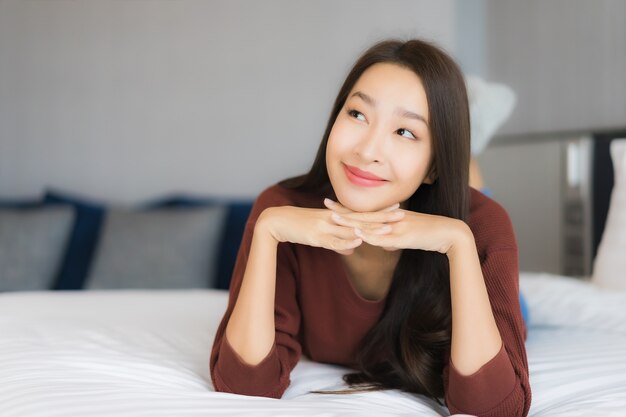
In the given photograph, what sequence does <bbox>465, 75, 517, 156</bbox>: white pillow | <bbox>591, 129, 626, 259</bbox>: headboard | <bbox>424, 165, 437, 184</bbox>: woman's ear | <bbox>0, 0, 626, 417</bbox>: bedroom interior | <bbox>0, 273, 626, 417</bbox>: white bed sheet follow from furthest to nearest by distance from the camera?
<bbox>0, 0, 626, 417</bbox>: bedroom interior
<bbox>591, 129, 626, 259</bbox>: headboard
<bbox>465, 75, 517, 156</bbox>: white pillow
<bbox>424, 165, 437, 184</bbox>: woman's ear
<bbox>0, 273, 626, 417</bbox>: white bed sheet

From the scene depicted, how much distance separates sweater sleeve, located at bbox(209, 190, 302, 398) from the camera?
1.13 m

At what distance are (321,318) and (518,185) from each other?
8.43 ft

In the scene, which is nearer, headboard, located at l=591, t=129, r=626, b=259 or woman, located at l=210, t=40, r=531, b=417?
woman, located at l=210, t=40, r=531, b=417

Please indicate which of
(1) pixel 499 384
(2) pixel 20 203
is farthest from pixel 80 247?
(1) pixel 499 384

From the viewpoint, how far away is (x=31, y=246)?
2803 millimetres

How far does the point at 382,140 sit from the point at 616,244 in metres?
1.09

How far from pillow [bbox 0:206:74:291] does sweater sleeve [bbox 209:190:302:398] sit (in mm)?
1781

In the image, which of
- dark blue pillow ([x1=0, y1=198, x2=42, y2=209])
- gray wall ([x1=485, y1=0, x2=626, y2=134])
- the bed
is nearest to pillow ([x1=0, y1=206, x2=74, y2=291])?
dark blue pillow ([x1=0, y1=198, x2=42, y2=209])

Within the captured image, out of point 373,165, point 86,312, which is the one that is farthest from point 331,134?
point 86,312

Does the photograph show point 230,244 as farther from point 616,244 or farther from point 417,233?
point 417,233

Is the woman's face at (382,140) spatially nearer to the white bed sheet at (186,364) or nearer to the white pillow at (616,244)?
the white bed sheet at (186,364)

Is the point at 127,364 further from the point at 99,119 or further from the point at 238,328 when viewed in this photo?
the point at 99,119

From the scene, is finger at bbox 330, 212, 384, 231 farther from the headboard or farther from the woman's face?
the headboard

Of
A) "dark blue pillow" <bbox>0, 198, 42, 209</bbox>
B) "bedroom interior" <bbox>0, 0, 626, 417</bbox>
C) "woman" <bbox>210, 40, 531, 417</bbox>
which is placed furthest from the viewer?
"dark blue pillow" <bbox>0, 198, 42, 209</bbox>
